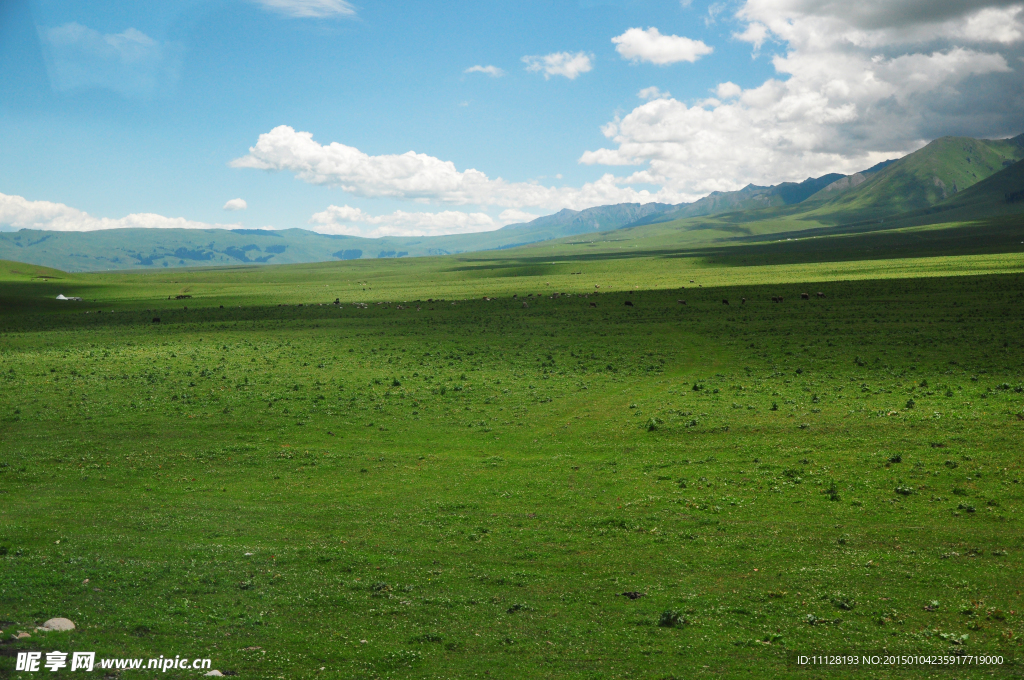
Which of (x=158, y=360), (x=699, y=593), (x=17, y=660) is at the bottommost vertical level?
(x=699, y=593)

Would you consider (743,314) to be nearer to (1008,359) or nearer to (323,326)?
(1008,359)

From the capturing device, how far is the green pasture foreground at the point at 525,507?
12562 mm

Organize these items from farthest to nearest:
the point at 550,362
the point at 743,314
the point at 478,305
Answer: the point at 478,305, the point at 743,314, the point at 550,362

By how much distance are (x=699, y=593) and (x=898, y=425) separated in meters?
17.2

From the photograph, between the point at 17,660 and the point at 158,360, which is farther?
the point at 158,360

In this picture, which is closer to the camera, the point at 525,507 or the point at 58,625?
the point at 58,625

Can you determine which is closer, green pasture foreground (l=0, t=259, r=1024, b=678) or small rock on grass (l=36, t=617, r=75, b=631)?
small rock on grass (l=36, t=617, r=75, b=631)

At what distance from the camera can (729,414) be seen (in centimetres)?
2931

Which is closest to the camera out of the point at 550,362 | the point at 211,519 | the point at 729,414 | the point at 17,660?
the point at 17,660

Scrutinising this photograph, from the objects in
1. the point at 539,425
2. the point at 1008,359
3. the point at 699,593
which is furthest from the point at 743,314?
the point at 699,593

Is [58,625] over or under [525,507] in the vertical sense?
over

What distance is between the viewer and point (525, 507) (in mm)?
20375

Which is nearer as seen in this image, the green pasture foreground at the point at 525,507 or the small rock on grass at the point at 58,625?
the small rock on grass at the point at 58,625

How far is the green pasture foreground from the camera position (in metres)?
12.6
